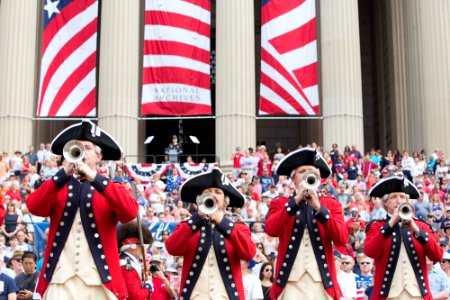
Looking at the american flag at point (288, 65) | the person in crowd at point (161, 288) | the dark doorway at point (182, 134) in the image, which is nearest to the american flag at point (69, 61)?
the american flag at point (288, 65)

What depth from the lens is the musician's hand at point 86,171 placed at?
7.24 m

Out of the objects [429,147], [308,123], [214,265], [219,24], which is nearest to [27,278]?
[214,265]

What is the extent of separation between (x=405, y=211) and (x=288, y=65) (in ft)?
68.4

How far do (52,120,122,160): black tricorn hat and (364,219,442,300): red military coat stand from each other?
133 inches

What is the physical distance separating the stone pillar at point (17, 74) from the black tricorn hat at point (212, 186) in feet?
75.0

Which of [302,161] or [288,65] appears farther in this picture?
[288,65]

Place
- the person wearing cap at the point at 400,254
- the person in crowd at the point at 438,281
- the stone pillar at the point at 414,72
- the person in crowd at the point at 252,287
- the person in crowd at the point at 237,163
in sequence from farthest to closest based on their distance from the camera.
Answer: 1. the stone pillar at the point at 414,72
2. the person in crowd at the point at 237,163
3. the person in crowd at the point at 438,281
4. the person in crowd at the point at 252,287
5. the person wearing cap at the point at 400,254

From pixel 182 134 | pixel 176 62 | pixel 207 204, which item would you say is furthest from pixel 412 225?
pixel 182 134

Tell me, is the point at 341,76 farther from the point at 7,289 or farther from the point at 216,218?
the point at 216,218

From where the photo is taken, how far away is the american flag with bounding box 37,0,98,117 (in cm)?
2972

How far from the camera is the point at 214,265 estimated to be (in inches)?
325

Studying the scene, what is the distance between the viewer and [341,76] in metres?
30.6

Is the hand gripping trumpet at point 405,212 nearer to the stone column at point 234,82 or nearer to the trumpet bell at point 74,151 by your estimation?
the trumpet bell at point 74,151

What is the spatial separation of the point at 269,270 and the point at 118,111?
742 inches
